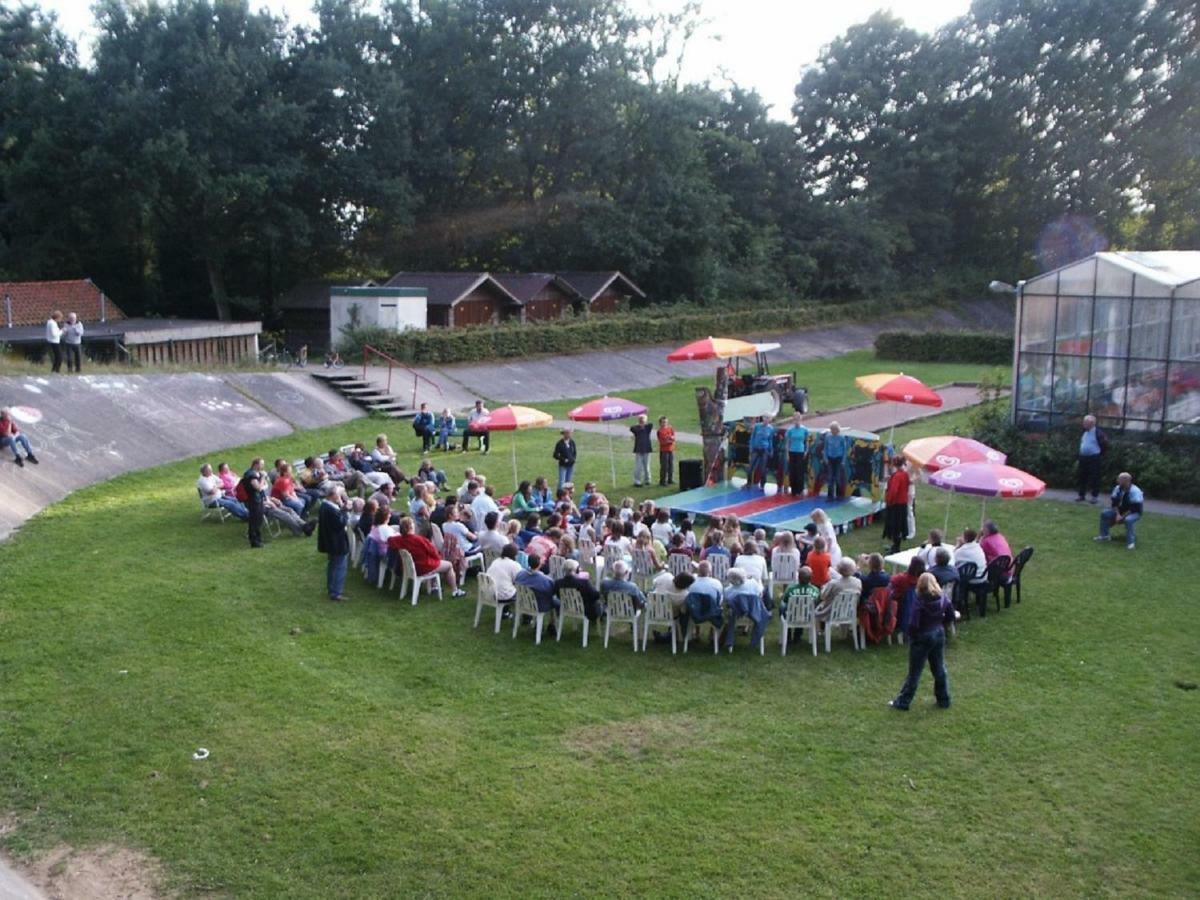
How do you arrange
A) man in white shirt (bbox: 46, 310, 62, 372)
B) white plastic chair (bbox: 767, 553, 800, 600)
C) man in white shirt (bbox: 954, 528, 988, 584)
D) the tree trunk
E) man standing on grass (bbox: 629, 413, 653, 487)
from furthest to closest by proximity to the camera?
the tree trunk < man in white shirt (bbox: 46, 310, 62, 372) < man standing on grass (bbox: 629, 413, 653, 487) < white plastic chair (bbox: 767, 553, 800, 600) < man in white shirt (bbox: 954, 528, 988, 584)

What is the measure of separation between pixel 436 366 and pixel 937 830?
91.6ft

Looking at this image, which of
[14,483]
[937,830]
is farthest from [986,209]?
[937,830]

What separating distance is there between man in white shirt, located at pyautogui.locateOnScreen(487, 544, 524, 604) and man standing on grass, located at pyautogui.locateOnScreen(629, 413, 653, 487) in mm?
7676

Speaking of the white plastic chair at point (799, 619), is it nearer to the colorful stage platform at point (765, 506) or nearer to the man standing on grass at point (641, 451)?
the colorful stage platform at point (765, 506)

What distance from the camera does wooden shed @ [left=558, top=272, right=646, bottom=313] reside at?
46.8m

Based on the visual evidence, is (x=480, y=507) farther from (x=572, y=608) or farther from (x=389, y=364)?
(x=389, y=364)

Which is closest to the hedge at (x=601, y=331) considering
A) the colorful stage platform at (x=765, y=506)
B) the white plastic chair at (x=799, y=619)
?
the colorful stage platform at (x=765, y=506)

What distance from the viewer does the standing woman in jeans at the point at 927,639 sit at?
34.2ft

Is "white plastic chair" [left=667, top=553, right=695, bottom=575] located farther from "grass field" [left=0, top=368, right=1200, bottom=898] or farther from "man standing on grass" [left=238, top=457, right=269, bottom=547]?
"man standing on grass" [left=238, top=457, right=269, bottom=547]

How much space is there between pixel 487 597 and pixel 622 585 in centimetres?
179

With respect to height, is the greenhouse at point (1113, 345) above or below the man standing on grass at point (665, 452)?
above

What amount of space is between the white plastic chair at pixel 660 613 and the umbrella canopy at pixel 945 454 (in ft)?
15.1

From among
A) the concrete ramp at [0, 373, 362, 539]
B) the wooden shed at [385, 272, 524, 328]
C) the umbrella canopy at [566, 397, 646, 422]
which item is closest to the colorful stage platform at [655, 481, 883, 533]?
the umbrella canopy at [566, 397, 646, 422]

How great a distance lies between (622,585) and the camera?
12.4 metres
